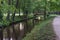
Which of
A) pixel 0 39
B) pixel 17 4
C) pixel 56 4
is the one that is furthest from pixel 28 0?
pixel 0 39

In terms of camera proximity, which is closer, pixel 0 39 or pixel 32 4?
pixel 0 39

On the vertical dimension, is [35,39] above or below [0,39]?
above

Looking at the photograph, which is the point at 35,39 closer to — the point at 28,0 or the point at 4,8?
A: the point at 4,8

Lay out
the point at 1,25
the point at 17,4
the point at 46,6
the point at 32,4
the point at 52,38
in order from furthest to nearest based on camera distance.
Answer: the point at 46,6
the point at 32,4
the point at 17,4
the point at 1,25
the point at 52,38

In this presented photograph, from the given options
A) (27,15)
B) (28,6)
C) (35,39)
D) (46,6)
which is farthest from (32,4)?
(35,39)

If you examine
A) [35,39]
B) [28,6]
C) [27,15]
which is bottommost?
[27,15]

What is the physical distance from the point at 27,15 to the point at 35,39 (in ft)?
99.3

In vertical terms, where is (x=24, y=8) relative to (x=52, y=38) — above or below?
below

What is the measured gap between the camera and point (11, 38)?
53.9ft

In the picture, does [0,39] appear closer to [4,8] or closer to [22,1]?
[4,8]

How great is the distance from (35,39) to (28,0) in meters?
23.9

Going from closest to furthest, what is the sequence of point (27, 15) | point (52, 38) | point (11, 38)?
point (52, 38) < point (11, 38) < point (27, 15)

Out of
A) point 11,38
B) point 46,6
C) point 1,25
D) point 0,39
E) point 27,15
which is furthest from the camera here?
point 27,15

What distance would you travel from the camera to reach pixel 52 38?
555cm
